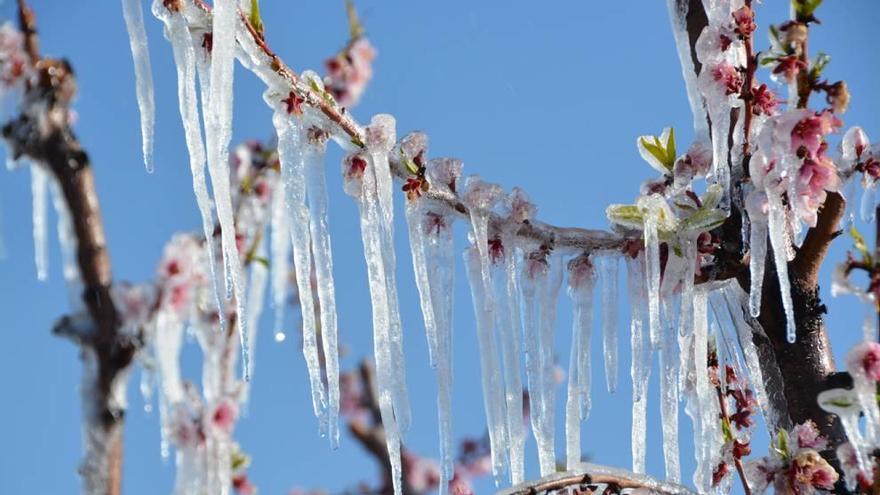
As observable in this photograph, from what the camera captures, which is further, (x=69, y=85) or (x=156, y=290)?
(x=156, y=290)

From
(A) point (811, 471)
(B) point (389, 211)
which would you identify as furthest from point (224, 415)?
(A) point (811, 471)

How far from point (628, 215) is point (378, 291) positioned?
0.51m

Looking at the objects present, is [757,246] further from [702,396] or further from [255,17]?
[255,17]

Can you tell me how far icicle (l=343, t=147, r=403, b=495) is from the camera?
5.37 ft

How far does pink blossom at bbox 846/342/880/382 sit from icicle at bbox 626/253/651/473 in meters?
0.38

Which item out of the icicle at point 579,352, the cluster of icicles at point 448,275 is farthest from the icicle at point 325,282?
the icicle at point 579,352

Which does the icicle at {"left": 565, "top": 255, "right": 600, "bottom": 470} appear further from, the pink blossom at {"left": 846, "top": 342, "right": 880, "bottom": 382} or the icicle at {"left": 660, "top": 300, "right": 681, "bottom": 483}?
the pink blossom at {"left": 846, "top": 342, "right": 880, "bottom": 382}

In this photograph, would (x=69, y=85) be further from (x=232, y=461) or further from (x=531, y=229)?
(x=531, y=229)

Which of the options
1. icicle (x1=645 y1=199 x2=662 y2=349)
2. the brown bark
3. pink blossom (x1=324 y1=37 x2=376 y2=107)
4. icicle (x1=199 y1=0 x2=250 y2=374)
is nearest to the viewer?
icicle (x1=199 y1=0 x2=250 y2=374)

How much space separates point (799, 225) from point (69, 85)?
2.06 m

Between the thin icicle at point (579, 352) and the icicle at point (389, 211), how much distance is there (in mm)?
386

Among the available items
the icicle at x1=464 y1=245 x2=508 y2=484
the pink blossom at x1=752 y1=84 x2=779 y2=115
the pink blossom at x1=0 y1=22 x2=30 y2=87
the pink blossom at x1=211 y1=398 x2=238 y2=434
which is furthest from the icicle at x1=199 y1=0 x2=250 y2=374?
the pink blossom at x1=211 y1=398 x2=238 y2=434

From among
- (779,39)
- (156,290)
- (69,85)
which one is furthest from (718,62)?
(156,290)

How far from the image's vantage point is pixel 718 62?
1.79 m
